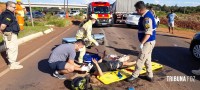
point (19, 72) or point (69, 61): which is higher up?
point (69, 61)

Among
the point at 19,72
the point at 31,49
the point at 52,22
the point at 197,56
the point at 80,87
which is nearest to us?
the point at 80,87

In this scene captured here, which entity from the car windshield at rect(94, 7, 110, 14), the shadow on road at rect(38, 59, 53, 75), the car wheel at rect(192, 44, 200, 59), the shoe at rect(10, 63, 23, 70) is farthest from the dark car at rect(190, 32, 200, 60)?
the car windshield at rect(94, 7, 110, 14)

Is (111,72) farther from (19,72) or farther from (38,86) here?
(19,72)

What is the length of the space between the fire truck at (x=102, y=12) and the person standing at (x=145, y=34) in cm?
1880

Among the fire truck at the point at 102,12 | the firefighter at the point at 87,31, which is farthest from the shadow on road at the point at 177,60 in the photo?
the fire truck at the point at 102,12

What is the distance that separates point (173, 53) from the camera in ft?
34.3

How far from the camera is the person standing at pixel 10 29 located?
7337 mm

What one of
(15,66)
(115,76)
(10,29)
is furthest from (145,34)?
(15,66)

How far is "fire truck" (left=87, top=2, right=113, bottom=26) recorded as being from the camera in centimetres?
2503

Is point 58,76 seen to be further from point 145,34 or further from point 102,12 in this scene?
point 102,12

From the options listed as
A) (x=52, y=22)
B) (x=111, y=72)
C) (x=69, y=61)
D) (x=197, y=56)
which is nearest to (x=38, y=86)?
(x=69, y=61)

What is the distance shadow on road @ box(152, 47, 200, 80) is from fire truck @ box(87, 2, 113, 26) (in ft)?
47.0

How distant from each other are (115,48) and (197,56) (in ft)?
11.7

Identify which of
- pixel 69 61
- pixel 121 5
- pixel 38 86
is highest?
pixel 121 5
